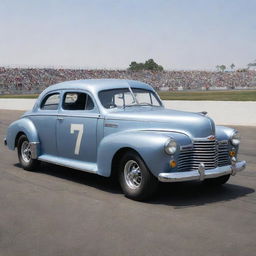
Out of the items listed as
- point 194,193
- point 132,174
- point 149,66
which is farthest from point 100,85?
point 149,66

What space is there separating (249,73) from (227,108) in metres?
61.1

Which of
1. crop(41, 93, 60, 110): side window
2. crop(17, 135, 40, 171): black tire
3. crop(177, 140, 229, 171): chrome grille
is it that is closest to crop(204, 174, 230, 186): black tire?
crop(177, 140, 229, 171): chrome grille

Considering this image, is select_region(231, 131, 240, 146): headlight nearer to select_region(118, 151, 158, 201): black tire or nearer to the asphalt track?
the asphalt track

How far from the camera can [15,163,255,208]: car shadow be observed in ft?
19.5

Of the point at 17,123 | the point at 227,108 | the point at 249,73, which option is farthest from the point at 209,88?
the point at 17,123

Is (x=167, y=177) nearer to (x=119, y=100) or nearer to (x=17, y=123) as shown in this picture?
(x=119, y=100)

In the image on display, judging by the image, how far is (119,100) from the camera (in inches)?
271

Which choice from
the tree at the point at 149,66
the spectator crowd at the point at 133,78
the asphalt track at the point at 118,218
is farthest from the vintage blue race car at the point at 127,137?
the tree at the point at 149,66

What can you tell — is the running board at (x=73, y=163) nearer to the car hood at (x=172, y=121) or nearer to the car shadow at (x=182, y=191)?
the car shadow at (x=182, y=191)

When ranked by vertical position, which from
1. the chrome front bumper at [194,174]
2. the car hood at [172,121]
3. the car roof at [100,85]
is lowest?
the chrome front bumper at [194,174]

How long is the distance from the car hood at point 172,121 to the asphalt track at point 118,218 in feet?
3.09

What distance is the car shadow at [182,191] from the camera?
5941 mm

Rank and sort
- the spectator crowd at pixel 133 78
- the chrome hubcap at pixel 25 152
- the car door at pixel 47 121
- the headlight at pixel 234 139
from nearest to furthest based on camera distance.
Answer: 1. the headlight at pixel 234 139
2. the car door at pixel 47 121
3. the chrome hubcap at pixel 25 152
4. the spectator crowd at pixel 133 78

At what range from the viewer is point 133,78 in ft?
218
